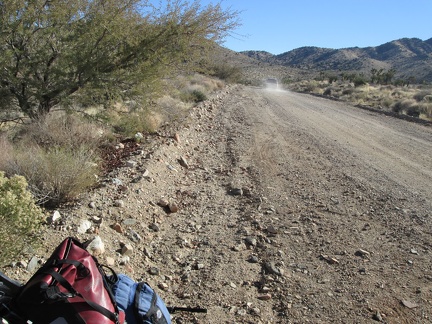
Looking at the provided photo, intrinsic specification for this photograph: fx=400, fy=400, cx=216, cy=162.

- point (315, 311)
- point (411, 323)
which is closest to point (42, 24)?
point (315, 311)

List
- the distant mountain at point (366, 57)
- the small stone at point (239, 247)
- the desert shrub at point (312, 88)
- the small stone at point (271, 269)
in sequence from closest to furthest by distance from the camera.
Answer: the small stone at point (271, 269) < the small stone at point (239, 247) < the desert shrub at point (312, 88) < the distant mountain at point (366, 57)

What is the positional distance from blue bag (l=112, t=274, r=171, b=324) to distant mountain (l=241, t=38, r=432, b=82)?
95.4m

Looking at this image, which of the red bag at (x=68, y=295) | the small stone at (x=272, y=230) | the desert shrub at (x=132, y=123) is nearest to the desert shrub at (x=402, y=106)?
the desert shrub at (x=132, y=123)

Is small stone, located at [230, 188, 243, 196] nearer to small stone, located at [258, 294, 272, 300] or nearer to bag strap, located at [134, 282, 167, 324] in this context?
small stone, located at [258, 294, 272, 300]

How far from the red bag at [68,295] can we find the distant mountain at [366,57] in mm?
95824

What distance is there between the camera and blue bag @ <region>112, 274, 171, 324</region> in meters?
2.75

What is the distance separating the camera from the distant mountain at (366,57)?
333 ft

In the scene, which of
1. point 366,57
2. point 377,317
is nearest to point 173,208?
point 377,317

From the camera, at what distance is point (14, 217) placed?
10.1 feet

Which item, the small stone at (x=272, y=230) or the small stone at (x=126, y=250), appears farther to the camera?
the small stone at (x=272, y=230)

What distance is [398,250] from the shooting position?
460 centimetres

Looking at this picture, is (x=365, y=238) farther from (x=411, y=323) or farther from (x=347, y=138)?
(x=347, y=138)

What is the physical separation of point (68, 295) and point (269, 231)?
10.3 ft

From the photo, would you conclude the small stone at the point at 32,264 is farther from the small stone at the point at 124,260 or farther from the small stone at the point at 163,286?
the small stone at the point at 163,286
